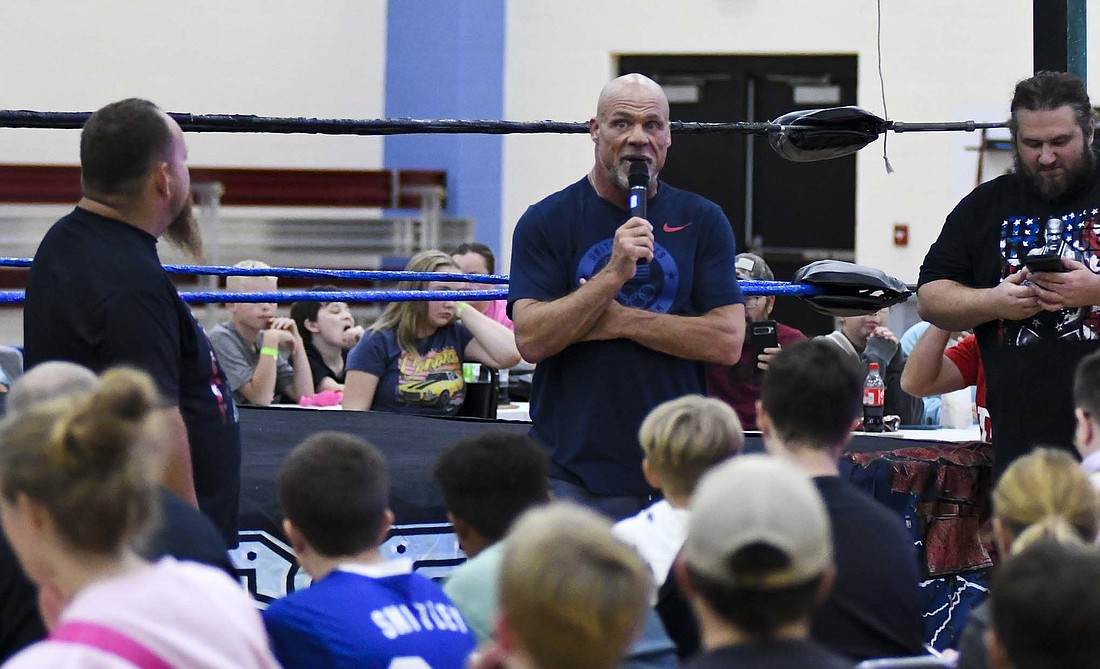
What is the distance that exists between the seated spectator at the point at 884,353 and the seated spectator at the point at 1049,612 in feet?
10.4

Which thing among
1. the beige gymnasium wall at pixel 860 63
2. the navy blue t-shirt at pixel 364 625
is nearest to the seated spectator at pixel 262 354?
the navy blue t-shirt at pixel 364 625

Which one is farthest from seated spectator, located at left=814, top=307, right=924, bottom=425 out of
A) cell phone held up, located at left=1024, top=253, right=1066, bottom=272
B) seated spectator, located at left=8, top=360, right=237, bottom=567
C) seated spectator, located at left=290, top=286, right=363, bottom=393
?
seated spectator, located at left=8, top=360, right=237, bottom=567

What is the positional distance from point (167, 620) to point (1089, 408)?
1.47m

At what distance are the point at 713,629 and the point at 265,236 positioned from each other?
6.72 meters

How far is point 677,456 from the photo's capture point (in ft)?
6.96

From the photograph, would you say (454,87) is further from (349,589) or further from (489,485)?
(349,589)

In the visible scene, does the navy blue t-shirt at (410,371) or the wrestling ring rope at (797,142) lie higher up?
the wrestling ring rope at (797,142)

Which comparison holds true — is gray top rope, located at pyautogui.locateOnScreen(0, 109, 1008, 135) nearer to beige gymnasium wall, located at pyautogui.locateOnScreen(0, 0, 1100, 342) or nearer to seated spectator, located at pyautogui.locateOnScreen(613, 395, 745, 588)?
seated spectator, located at pyautogui.locateOnScreen(613, 395, 745, 588)

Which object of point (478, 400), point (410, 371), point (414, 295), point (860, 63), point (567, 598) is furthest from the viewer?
point (860, 63)

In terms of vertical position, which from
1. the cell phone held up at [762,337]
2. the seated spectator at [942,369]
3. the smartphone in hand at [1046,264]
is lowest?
the seated spectator at [942,369]

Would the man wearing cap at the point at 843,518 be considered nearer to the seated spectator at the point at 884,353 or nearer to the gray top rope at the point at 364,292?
the gray top rope at the point at 364,292

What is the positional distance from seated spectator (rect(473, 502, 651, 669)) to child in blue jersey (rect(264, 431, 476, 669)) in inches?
19.3

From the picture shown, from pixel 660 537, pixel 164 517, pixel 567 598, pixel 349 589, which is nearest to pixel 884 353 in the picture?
pixel 660 537

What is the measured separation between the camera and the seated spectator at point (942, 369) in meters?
3.26
